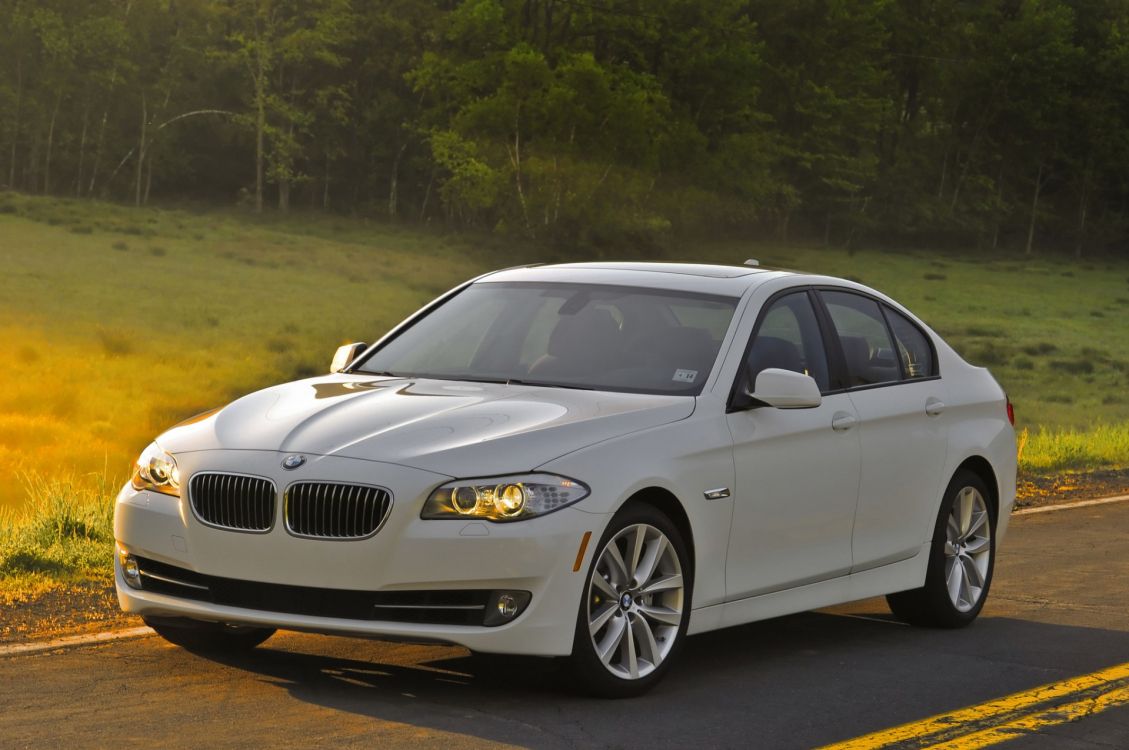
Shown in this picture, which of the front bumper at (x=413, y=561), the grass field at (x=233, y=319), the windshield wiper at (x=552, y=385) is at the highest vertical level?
the windshield wiper at (x=552, y=385)

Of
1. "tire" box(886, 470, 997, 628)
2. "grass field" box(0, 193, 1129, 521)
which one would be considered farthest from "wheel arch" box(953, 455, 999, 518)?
"grass field" box(0, 193, 1129, 521)

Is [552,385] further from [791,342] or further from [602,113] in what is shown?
[602,113]

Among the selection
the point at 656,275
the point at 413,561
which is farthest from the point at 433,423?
the point at 656,275

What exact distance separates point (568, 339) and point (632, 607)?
4.69 ft

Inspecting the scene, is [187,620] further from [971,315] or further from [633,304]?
[971,315]

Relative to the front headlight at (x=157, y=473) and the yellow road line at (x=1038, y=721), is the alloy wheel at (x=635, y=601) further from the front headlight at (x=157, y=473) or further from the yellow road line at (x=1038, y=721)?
the front headlight at (x=157, y=473)

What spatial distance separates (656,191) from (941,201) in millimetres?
26884

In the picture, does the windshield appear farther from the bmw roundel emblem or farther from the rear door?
the bmw roundel emblem

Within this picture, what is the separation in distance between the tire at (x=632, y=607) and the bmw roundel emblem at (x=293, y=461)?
41.6 inches

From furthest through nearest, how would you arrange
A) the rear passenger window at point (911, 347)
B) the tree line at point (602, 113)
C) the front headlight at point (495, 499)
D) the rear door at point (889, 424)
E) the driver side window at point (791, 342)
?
1. the tree line at point (602, 113)
2. the rear passenger window at point (911, 347)
3. the rear door at point (889, 424)
4. the driver side window at point (791, 342)
5. the front headlight at point (495, 499)

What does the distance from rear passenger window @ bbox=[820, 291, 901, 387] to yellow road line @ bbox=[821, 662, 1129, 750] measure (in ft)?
5.23

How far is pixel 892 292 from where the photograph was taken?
2936 inches

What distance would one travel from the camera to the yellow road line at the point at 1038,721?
6141 mm

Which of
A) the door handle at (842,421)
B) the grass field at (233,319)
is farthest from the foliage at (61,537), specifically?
the door handle at (842,421)
